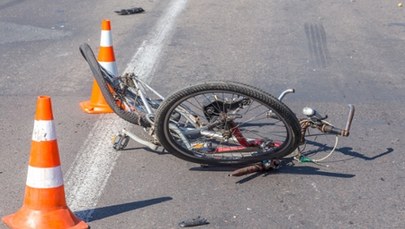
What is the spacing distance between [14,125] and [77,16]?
5.89m

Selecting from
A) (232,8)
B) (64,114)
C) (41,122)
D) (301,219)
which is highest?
(41,122)

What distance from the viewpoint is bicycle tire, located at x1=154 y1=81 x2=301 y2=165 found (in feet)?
19.0

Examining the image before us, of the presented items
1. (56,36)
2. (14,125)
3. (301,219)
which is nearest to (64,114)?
(14,125)

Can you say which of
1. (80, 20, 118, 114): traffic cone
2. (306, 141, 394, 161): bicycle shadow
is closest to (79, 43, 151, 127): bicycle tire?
(80, 20, 118, 114): traffic cone

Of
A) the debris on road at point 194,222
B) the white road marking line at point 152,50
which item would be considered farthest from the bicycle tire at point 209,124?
the white road marking line at point 152,50

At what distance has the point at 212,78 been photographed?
9000mm

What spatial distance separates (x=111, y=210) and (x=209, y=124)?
115 centimetres

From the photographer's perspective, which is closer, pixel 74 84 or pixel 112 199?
pixel 112 199

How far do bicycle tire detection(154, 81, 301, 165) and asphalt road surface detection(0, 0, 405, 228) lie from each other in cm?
15

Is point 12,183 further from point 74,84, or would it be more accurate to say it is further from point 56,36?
point 56,36

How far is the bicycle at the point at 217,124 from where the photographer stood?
581 centimetres

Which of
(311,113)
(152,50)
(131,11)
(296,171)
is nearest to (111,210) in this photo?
(296,171)

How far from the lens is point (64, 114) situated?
24.6ft

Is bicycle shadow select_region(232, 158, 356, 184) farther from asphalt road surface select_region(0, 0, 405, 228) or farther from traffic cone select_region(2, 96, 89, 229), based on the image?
traffic cone select_region(2, 96, 89, 229)
